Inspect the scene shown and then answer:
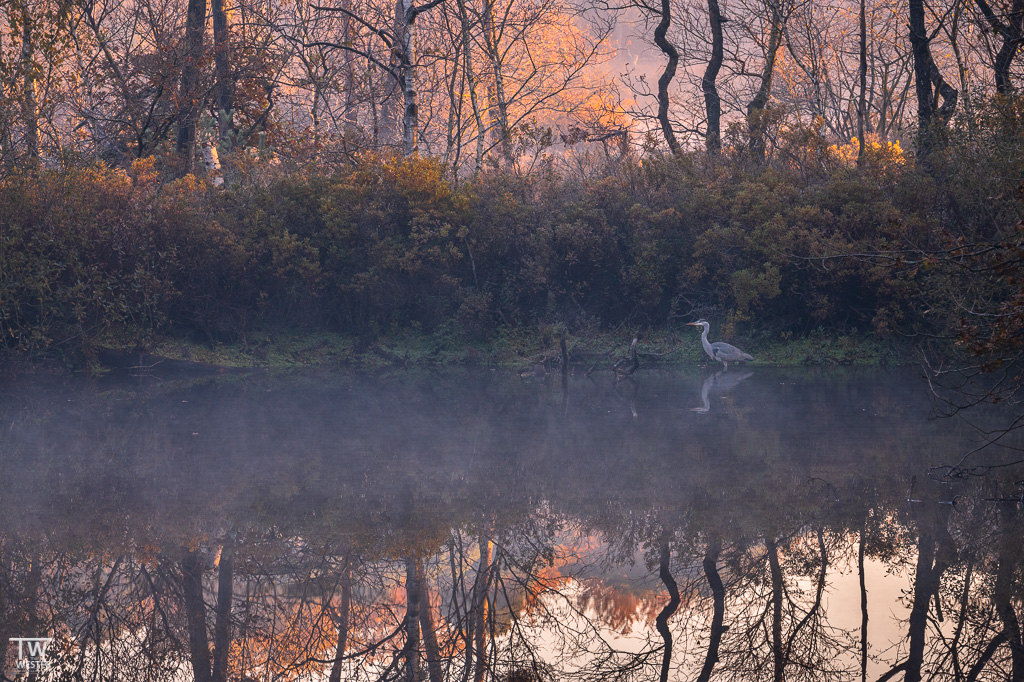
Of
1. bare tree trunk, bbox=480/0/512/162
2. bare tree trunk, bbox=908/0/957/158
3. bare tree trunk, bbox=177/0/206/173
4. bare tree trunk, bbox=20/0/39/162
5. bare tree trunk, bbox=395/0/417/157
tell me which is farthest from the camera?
bare tree trunk, bbox=480/0/512/162

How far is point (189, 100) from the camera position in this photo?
19938 millimetres

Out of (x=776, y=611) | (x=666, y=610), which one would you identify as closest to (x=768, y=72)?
(x=776, y=611)

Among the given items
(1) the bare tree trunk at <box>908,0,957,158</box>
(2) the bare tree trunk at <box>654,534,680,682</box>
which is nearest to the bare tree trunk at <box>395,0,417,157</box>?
(1) the bare tree trunk at <box>908,0,957,158</box>

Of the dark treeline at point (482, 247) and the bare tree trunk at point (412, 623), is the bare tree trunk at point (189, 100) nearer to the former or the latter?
the dark treeline at point (482, 247)

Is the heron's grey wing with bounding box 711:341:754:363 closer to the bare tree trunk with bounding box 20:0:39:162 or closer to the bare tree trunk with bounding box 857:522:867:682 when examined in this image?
the bare tree trunk with bounding box 857:522:867:682

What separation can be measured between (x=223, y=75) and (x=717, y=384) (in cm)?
1409

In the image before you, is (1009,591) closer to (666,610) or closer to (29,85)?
(666,610)

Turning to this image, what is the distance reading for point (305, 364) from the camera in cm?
1783

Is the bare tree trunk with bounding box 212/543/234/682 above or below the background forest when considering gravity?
below

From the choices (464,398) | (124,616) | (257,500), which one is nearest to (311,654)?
(124,616)

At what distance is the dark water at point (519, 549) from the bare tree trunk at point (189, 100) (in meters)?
10.5

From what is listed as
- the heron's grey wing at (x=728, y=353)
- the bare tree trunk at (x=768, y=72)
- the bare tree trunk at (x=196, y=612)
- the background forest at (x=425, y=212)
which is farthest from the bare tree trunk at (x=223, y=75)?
the bare tree trunk at (x=196, y=612)

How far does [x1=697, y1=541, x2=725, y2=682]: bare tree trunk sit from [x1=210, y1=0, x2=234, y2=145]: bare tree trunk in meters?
18.2

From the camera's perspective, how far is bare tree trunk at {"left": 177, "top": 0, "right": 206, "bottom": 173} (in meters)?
20.0
